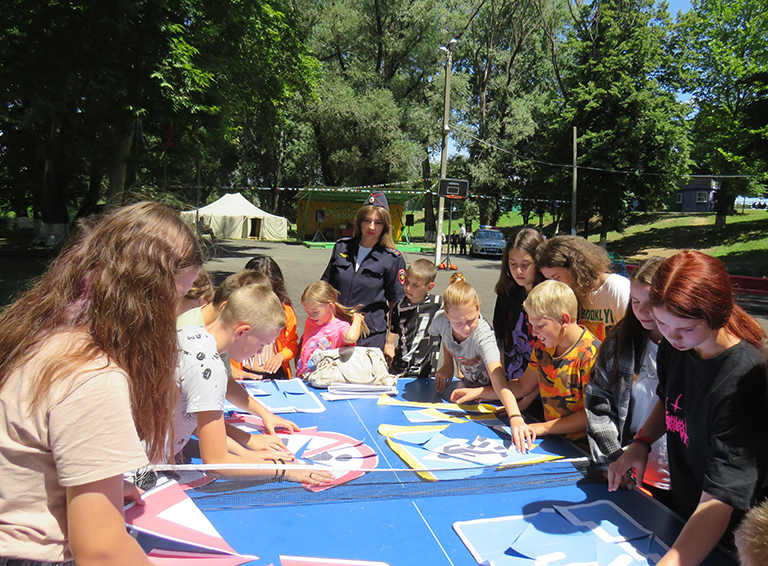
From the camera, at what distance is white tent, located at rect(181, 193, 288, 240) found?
1216 inches

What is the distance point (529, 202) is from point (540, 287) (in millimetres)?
31831

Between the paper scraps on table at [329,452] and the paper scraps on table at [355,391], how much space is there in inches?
23.0

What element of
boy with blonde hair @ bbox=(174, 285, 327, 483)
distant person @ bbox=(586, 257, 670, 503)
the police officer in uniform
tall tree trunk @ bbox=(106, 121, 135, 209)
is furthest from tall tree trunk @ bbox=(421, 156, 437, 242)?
boy with blonde hair @ bbox=(174, 285, 327, 483)

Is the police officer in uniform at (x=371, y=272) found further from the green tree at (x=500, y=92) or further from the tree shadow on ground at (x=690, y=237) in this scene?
the green tree at (x=500, y=92)

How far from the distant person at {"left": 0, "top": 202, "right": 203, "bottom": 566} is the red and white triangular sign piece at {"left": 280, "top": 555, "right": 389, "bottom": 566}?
478 millimetres

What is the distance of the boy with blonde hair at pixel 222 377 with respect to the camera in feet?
6.28

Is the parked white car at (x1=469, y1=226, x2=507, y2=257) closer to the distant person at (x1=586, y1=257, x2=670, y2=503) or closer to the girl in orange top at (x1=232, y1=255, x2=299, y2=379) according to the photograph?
the girl in orange top at (x1=232, y1=255, x2=299, y2=379)

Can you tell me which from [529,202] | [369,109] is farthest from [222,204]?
[529,202]

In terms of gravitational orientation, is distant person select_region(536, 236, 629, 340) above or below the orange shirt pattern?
above

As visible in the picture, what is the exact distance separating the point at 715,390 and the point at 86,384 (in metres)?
1.59

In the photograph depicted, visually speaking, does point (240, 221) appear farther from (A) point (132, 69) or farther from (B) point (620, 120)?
(A) point (132, 69)

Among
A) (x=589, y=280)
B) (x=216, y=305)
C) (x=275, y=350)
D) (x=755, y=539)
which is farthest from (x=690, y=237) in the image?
(x=755, y=539)

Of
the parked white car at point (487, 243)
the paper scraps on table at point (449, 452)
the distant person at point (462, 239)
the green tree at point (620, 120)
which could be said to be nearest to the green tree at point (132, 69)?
the paper scraps on table at point (449, 452)

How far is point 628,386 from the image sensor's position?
2244 millimetres
